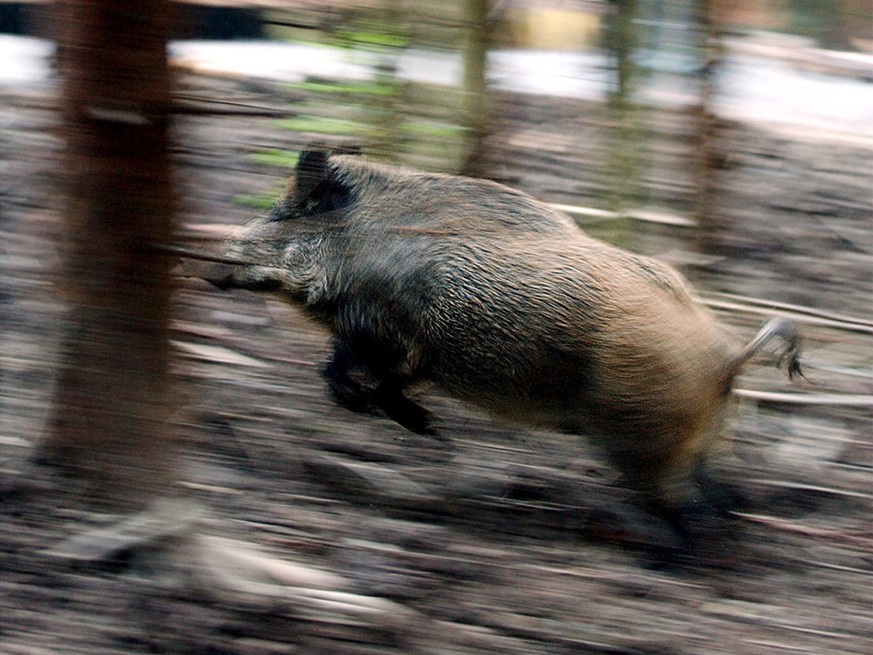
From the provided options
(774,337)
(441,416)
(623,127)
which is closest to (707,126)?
(623,127)

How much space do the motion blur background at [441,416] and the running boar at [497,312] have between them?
23 cm

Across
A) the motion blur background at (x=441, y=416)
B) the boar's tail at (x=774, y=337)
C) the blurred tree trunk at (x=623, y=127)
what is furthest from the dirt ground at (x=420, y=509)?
the boar's tail at (x=774, y=337)

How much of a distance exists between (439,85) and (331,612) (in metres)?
3.48

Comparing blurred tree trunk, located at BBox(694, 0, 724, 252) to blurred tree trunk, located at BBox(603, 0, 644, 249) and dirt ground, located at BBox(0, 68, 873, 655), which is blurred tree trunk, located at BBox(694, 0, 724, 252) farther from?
blurred tree trunk, located at BBox(603, 0, 644, 249)

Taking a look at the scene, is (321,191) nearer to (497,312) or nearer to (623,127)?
(497,312)

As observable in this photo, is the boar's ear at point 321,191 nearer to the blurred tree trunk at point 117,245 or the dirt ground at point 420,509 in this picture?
the dirt ground at point 420,509

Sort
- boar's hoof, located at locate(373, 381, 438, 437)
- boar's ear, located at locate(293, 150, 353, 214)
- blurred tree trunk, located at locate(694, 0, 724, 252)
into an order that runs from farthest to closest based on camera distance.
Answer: blurred tree trunk, located at locate(694, 0, 724, 252)
boar's ear, located at locate(293, 150, 353, 214)
boar's hoof, located at locate(373, 381, 438, 437)

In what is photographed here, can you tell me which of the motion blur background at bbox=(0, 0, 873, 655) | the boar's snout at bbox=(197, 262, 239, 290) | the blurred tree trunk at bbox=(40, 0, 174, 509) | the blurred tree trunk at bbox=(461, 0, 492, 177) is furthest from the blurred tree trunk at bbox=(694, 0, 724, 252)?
the blurred tree trunk at bbox=(40, 0, 174, 509)

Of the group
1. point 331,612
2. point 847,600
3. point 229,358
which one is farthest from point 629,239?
point 331,612

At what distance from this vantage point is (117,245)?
11.0 feet

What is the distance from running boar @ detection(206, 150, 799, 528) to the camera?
13.2 feet

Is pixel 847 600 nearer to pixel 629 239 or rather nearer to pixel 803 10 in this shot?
pixel 629 239

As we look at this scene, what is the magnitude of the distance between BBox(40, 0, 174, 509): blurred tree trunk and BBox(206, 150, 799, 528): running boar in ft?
2.69

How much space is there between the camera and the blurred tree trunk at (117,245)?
10.5ft
